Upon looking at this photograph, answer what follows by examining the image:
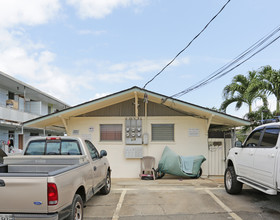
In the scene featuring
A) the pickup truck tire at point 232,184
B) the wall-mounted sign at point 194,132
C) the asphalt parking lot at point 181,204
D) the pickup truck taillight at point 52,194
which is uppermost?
the wall-mounted sign at point 194,132

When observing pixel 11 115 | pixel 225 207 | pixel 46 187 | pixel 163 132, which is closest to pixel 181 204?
pixel 225 207

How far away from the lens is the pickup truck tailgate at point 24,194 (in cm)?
334

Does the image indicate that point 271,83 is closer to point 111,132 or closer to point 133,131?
point 133,131

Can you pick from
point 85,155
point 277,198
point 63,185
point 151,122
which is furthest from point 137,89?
point 63,185

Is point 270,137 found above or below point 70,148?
above

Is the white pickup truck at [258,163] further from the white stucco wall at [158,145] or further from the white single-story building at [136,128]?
the white single-story building at [136,128]

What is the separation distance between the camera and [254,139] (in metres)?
6.29

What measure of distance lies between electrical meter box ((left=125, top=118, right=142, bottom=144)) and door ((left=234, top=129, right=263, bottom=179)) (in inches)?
187

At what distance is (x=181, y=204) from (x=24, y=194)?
3.91 m

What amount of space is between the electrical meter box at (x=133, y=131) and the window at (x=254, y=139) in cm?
502

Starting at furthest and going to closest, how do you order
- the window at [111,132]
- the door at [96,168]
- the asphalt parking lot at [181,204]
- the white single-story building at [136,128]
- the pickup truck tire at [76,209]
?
the window at [111,132] < the white single-story building at [136,128] < the door at [96,168] < the asphalt parking lot at [181,204] < the pickup truck tire at [76,209]

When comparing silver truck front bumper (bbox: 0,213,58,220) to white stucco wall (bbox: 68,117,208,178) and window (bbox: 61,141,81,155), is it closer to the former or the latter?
window (bbox: 61,141,81,155)

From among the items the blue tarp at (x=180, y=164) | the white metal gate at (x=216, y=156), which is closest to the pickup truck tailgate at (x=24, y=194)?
the blue tarp at (x=180, y=164)

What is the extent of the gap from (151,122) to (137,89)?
6.17 feet
